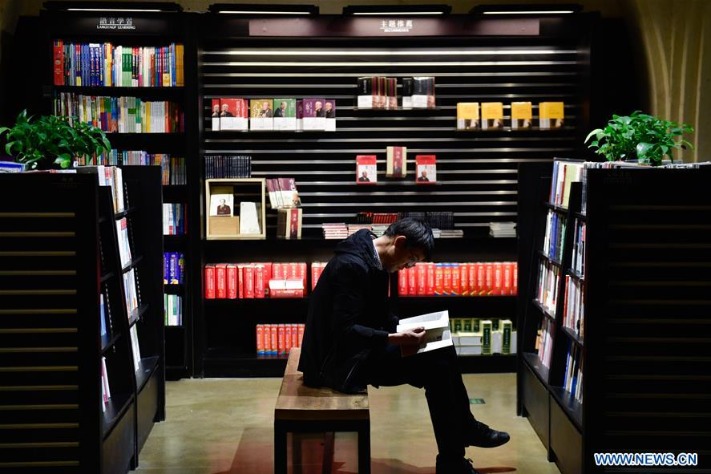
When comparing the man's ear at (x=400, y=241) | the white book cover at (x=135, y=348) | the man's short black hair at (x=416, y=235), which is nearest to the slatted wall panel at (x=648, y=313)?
the man's short black hair at (x=416, y=235)

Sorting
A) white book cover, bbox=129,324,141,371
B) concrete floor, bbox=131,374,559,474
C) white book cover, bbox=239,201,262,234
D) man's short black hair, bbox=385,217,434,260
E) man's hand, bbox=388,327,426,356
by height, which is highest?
man's short black hair, bbox=385,217,434,260

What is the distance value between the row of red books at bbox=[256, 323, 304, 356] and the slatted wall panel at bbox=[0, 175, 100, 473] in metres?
3.39

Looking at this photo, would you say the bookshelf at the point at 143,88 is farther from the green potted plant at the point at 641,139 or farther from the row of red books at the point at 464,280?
the green potted plant at the point at 641,139

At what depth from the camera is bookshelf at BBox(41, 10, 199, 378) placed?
767 centimetres

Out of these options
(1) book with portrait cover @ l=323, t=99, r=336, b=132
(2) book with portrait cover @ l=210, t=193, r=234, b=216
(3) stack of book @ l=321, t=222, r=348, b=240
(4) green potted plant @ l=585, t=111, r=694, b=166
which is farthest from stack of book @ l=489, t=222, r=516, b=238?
(4) green potted plant @ l=585, t=111, r=694, b=166

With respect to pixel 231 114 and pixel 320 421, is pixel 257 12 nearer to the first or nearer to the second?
pixel 231 114

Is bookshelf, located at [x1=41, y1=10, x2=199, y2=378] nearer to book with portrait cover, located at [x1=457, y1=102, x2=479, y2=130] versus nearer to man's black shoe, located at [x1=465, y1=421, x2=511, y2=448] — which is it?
book with portrait cover, located at [x1=457, y1=102, x2=479, y2=130]

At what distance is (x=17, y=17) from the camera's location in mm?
8195

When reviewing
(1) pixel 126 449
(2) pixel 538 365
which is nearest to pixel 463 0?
(2) pixel 538 365

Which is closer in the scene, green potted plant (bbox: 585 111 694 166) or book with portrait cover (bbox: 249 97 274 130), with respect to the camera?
green potted plant (bbox: 585 111 694 166)

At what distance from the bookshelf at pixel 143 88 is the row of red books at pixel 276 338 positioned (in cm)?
59

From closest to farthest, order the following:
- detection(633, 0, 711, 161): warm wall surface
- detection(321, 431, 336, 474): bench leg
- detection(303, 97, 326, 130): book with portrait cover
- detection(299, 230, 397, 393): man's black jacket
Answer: detection(299, 230, 397, 393): man's black jacket
detection(321, 431, 336, 474): bench leg
detection(633, 0, 711, 161): warm wall surface
detection(303, 97, 326, 130): book with portrait cover

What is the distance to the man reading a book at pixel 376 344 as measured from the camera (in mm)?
4840

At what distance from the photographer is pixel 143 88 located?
7.83m
